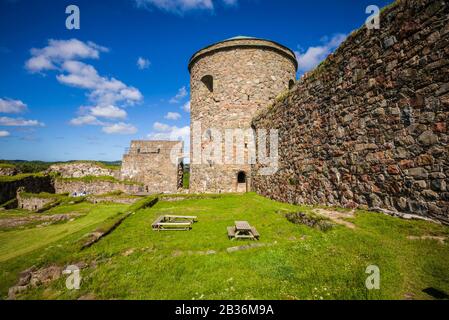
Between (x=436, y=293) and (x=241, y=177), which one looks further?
(x=241, y=177)

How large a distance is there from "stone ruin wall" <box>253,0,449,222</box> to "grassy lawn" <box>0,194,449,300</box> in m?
0.79

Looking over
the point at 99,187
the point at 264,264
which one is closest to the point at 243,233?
the point at 264,264

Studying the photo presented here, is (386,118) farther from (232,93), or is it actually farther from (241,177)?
(241,177)

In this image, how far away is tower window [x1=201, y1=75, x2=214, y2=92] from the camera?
1673 cm

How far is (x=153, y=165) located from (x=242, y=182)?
905 centimetres

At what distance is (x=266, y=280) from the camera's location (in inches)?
130

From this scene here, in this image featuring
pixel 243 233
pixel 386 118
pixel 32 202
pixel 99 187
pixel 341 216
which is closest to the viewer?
pixel 386 118

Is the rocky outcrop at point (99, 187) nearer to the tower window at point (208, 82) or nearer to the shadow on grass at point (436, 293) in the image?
the tower window at point (208, 82)

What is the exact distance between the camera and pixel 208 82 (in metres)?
17.2

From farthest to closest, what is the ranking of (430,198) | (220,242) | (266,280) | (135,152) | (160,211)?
1. (135,152)
2. (160,211)
3. (220,242)
4. (430,198)
5. (266,280)

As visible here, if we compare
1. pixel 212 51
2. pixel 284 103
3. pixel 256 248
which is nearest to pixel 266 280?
pixel 256 248

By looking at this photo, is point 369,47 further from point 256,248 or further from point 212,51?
point 212,51

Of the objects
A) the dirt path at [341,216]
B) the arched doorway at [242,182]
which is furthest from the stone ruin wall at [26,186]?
the dirt path at [341,216]
